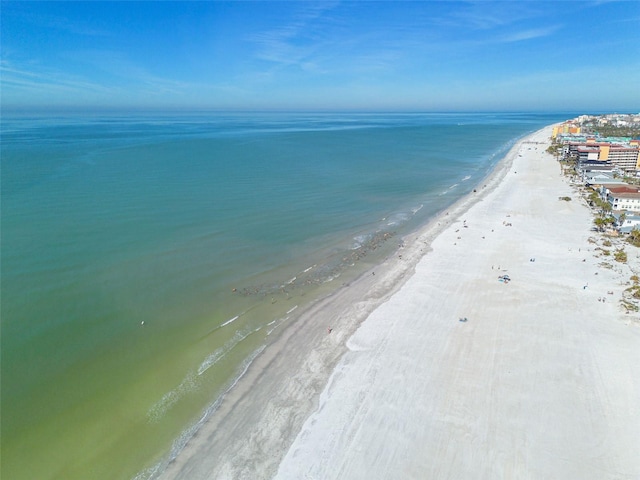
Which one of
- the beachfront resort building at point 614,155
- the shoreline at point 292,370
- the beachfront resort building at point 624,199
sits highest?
the beachfront resort building at point 614,155

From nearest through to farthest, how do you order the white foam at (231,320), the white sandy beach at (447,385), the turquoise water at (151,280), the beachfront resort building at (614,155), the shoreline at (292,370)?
the white sandy beach at (447,385)
the shoreline at (292,370)
the turquoise water at (151,280)
the white foam at (231,320)
the beachfront resort building at (614,155)

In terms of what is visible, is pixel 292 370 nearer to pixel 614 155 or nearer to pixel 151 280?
pixel 151 280

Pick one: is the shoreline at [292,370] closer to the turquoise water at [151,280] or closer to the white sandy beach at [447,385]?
the white sandy beach at [447,385]

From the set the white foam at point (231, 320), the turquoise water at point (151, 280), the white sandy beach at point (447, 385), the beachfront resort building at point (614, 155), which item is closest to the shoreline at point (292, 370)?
the white sandy beach at point (447, 385)

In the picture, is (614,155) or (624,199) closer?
(624,199)

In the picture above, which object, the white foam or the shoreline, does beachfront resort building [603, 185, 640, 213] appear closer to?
the shoreline

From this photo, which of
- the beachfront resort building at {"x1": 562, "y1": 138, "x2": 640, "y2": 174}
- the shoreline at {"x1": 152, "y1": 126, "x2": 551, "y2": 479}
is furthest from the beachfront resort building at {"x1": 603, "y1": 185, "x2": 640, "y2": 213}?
the beachfront resort building at {"x1": 562, "y1": 138, "x2": 640, "y2": 174}

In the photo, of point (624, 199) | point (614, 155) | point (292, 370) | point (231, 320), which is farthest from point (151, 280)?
point (614, 155)
